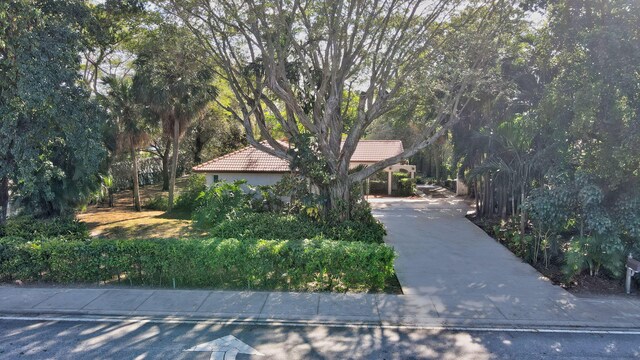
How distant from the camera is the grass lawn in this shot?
1653cm

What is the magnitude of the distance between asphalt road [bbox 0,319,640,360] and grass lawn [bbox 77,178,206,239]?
769 centimetres

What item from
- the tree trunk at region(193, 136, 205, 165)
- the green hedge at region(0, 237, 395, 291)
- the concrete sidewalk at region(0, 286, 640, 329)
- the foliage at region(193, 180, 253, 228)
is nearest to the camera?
the concrete sidewalk at region(0, 286, 640, 329)

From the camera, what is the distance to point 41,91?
374 inches

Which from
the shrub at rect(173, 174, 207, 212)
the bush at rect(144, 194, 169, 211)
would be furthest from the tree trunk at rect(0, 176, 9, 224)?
the bush at rect(144, 194, 169, 211)

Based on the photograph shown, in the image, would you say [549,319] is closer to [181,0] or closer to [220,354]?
[220,354]

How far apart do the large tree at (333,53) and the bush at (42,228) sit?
602cm

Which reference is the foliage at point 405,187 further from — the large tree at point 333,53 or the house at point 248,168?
the large tree at point 333,53

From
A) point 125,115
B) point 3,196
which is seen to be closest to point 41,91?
point 3,196

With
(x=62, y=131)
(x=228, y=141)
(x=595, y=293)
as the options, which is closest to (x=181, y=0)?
(x=62, y=131)

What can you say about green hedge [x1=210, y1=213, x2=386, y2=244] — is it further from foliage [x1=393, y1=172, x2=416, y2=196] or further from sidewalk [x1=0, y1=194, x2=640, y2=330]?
foliage [x1=393, y1=172, x2=416, y2=196]

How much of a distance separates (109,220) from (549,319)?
1944 cm

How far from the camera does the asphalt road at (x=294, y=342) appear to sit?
21.7ft

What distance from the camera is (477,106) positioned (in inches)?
690

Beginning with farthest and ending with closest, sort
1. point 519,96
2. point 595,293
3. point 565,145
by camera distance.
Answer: point 519,96 → point 565,145 → point 595,293
